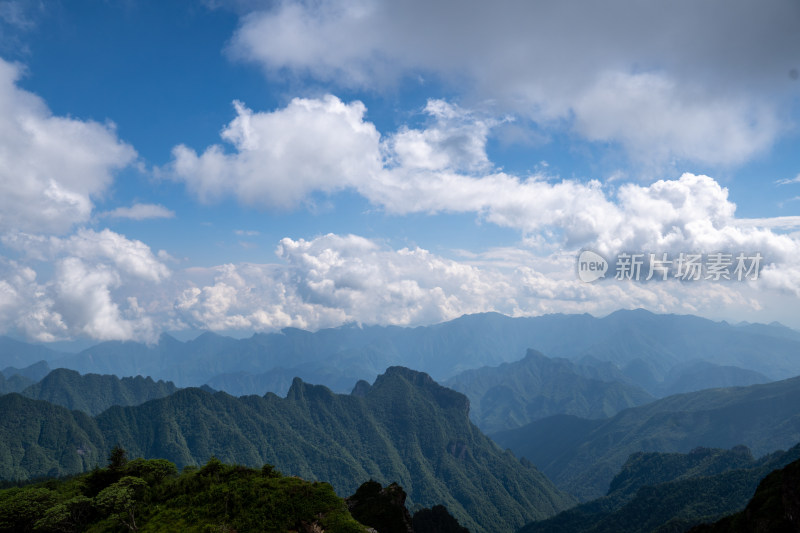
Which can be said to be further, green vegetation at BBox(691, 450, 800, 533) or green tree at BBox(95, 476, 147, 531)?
green vegetation at BBox(691, 450, 800, 533)

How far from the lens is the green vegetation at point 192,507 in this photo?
38.5 meters

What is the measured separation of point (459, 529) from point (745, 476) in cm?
15878

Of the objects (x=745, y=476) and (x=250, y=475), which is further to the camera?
(x=745, y=476)

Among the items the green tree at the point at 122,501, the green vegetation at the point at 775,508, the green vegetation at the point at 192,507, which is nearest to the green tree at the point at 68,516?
the green vegetation at the point at 192,507

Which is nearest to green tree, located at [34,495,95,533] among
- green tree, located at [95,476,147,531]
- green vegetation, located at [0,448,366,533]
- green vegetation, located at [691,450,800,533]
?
green vegetation, located at [0,448,366,533]

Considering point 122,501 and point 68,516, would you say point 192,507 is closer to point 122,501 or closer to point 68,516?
point 122,501

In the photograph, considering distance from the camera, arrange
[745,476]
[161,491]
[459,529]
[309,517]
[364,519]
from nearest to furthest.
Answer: [309,517], [161,491], [364,519], [459,529], [745,476]

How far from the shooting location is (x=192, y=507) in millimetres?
40688

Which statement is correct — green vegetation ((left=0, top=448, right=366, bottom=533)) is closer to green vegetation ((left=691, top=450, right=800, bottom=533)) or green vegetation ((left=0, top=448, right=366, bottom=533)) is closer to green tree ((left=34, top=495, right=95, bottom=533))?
green tree ((left=34, top=495, right=95, bottom=533))

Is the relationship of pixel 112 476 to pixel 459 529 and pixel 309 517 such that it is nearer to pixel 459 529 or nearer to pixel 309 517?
pixel 309 517

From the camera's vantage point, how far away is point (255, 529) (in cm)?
3734

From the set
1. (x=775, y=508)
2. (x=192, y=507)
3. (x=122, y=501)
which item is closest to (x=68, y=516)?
(x=122, y=501)

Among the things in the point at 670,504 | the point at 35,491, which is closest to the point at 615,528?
the point at 670,504

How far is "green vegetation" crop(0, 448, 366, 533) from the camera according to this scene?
3853 centimetres
